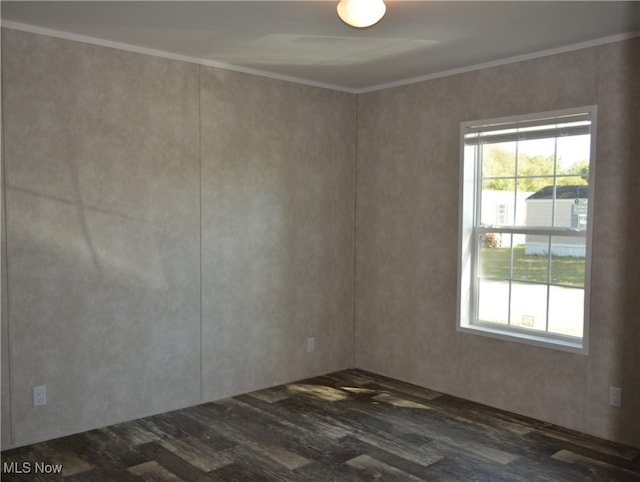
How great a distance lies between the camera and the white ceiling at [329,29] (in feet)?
10.1

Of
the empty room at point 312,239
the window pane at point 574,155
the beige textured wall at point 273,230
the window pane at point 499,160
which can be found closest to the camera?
the empty room at point 312,239

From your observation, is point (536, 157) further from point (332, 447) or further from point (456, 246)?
point (332, 447)

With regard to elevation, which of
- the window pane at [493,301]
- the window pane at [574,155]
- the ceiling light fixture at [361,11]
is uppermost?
the ceiling light fixture at [361,11]

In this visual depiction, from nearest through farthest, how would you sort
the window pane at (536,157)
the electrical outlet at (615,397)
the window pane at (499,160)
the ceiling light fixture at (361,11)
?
the ceiling light fixture at (361,11) < the electrical outlet at (615,397) < the window pane at (536,157) < the window pane at (499,160)

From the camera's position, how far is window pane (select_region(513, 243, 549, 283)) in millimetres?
4023

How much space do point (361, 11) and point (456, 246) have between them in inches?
87.5

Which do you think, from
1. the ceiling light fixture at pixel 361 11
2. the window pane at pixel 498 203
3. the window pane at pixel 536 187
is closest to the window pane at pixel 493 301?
the window pane at pixel 498 203

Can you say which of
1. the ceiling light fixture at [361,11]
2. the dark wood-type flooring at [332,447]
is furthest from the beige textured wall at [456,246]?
the ceiling light fixture at [361,11]

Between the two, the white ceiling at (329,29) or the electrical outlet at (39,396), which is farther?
the electrical outlet at (39,396)

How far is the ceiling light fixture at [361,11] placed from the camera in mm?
2740

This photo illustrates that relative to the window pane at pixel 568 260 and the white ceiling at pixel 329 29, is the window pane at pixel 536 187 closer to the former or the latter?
the window pane at pixel 568 260

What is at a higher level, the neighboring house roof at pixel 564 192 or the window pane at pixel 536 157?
the window pane at pixel 536 157

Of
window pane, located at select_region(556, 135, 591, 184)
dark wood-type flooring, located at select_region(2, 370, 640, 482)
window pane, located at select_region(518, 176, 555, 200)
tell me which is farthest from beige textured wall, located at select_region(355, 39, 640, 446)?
window pane, located at select_region(518, 176, 555, 200)

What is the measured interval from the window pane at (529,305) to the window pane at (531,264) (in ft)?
0.18
